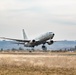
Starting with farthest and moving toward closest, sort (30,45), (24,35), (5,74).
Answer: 1. (24,35)
2. (30,45)
3. (5,74)

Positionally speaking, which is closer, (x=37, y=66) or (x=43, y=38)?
(x=37, y=66)

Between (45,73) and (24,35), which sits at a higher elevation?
(24,35)

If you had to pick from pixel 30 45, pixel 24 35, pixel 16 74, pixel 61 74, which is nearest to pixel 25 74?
pixel 16 74

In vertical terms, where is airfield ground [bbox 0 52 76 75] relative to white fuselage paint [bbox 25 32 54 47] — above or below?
below

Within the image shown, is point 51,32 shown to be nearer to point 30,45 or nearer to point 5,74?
point 30,45

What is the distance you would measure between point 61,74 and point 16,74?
4631mm

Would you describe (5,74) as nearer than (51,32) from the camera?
Yes

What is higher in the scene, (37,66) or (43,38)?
(43,38)

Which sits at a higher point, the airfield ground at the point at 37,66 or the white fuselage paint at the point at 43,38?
the white fuselage paint at the point at 43,38

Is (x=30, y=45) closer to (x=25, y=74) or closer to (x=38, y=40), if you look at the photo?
(x=38, y=40)

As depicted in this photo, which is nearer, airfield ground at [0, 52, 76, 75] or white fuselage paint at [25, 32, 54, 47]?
airfield ground at [0, 52, 76, 75]

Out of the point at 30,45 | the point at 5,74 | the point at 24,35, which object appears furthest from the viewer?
the point at 24,35

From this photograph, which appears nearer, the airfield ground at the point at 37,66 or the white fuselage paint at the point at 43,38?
the airfield ground at the point at 37,66

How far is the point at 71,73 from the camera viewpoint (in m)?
37.2
